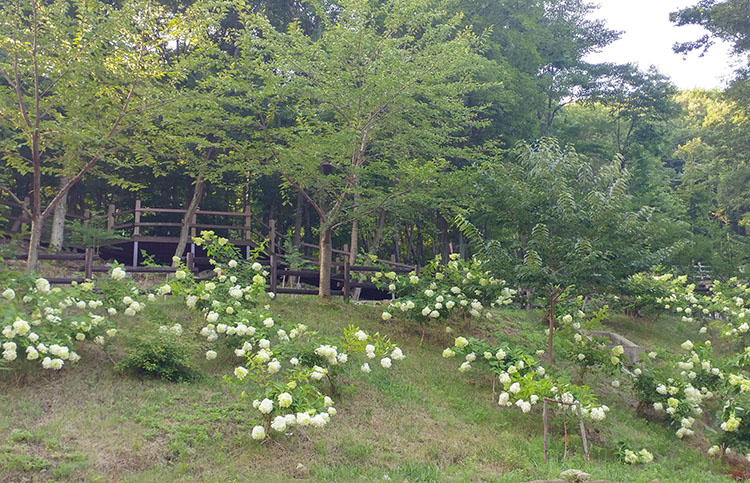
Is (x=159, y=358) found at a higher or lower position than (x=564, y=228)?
lower

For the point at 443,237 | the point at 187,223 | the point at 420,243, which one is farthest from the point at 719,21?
the point at 187,223

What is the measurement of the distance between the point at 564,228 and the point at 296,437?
5574mm

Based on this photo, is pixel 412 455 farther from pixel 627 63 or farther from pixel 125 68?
pixel 627 63

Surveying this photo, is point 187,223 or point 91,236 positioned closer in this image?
point 91,236

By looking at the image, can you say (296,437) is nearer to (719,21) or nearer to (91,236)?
(91,236)

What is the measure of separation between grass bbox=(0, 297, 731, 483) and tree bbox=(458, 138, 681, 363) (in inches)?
81.0

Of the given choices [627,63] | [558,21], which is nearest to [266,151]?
[558,21]

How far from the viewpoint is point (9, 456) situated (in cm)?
546

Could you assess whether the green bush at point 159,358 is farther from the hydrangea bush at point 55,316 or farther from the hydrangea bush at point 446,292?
the hydrangea bush at point 446,292

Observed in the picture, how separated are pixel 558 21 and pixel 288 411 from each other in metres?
18.7

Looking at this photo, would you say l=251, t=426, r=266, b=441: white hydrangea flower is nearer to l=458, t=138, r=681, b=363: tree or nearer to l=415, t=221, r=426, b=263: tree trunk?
l=458, t=138, r=681, b=363: tree

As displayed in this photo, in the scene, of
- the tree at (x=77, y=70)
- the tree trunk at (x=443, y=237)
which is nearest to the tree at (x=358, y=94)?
the tree at (x=77, y=70)

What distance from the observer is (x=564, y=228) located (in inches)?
386

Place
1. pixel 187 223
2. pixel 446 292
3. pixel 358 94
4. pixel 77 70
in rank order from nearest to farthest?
pixel 77 70 → pixel 446 292 → pixel 358 94 → pixel 187 223
